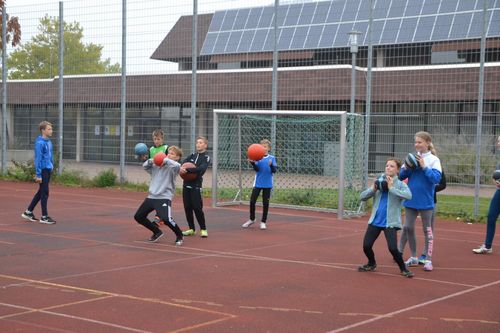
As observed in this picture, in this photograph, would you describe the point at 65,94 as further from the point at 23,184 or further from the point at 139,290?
the point at 139,290

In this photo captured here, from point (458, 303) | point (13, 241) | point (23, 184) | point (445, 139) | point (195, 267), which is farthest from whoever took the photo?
point (23, 184)

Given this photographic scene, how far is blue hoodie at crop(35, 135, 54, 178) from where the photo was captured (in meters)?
12.6

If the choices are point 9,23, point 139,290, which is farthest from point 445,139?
point 9,23

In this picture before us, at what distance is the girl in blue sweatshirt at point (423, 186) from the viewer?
925 cm

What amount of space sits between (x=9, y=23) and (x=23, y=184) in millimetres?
5594

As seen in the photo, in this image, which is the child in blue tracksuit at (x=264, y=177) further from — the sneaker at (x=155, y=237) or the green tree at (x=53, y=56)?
the green tree at (x=53, y=56)

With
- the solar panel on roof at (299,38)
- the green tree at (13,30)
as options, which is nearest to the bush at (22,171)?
the green tree at (13,30)

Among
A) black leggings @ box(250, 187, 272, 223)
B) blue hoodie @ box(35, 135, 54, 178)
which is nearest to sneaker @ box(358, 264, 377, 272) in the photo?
black leggings @ box(250, 187, 272, 223)

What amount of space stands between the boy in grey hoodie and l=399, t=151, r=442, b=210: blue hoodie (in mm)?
3373

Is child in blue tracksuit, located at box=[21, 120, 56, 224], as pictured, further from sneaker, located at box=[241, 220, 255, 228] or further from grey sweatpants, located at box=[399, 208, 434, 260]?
grey sweatpants, located at box=[399, 208, 434, 260]

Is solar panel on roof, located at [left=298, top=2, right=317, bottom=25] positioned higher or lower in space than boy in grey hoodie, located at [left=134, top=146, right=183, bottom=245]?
higher

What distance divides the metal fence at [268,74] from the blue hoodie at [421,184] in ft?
22.9

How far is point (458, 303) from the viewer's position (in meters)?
7.34

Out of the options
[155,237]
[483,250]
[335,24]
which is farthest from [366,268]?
[335,24]
